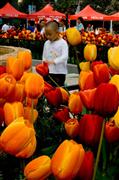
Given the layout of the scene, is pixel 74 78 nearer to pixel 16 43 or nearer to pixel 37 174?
pixel 16 43

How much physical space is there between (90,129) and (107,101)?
90mm

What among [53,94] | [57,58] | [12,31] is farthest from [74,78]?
[53,94]

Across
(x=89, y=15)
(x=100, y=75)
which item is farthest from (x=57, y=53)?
(x=89, y=15)

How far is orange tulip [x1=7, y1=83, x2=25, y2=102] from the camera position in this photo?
1.53 meters

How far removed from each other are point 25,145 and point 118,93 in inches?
9.8

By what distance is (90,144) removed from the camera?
1.30 m

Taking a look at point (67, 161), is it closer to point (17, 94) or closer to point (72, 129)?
point (72, 129)

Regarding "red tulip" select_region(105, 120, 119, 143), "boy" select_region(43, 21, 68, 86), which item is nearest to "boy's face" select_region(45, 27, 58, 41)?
"boy" select_region(43, 21, 68, 86)

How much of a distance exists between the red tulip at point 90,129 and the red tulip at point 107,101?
52 millimetres

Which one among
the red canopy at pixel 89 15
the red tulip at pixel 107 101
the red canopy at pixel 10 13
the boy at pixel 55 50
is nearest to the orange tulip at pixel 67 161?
the red tulip at pixel 107 101

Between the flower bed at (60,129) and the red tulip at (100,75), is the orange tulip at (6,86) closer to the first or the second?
the flower bed at (60,129)

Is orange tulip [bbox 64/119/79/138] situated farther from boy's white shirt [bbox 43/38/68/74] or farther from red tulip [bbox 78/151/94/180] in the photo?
boy's white shirt [bbox 43/38/68/74]

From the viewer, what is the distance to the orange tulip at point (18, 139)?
120 cm

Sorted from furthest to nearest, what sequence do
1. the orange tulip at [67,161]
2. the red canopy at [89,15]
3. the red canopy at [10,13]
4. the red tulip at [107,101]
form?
the red canopy at [10,13] → the red canopy at [89,15] → the red tulip at [107,101] → the orange tulip at [67,161]
